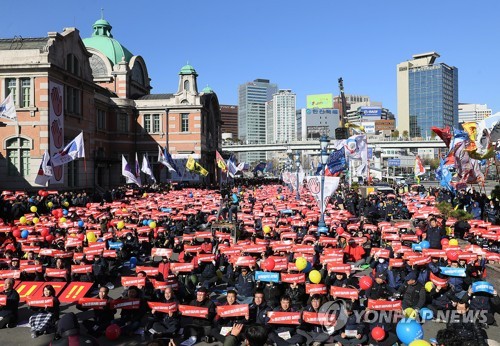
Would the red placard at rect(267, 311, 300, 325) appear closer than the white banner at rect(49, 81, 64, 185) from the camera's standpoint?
Yes

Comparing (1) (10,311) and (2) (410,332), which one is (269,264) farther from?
(1) (10,311)

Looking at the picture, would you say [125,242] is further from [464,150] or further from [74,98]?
[74,98]

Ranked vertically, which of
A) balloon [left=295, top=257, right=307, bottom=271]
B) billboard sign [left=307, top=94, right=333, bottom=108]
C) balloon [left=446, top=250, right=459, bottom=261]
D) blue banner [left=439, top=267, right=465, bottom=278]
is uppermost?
billboard sign [left=307, top=94, right=333, bottom=108]

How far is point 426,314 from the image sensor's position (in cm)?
1032

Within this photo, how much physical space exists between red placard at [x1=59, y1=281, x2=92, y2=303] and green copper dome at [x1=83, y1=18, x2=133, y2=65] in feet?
162

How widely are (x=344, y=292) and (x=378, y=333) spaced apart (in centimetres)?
153

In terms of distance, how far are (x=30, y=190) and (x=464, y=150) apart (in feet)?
91.5

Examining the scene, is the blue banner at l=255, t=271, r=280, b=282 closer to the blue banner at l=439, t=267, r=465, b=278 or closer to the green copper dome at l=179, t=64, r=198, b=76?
the blue banner at l=439, t=267, r=465, b=278

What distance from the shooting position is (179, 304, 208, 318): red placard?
31.2 feet

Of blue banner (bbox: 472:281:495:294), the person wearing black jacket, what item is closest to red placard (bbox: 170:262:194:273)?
the person wearing black jacket

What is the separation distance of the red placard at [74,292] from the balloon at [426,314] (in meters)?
7.61

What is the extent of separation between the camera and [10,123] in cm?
3394

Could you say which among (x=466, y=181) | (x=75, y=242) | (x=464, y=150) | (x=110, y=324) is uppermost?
(x=464, y=150)

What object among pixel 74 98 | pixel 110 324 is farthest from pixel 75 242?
pixel 74 98
